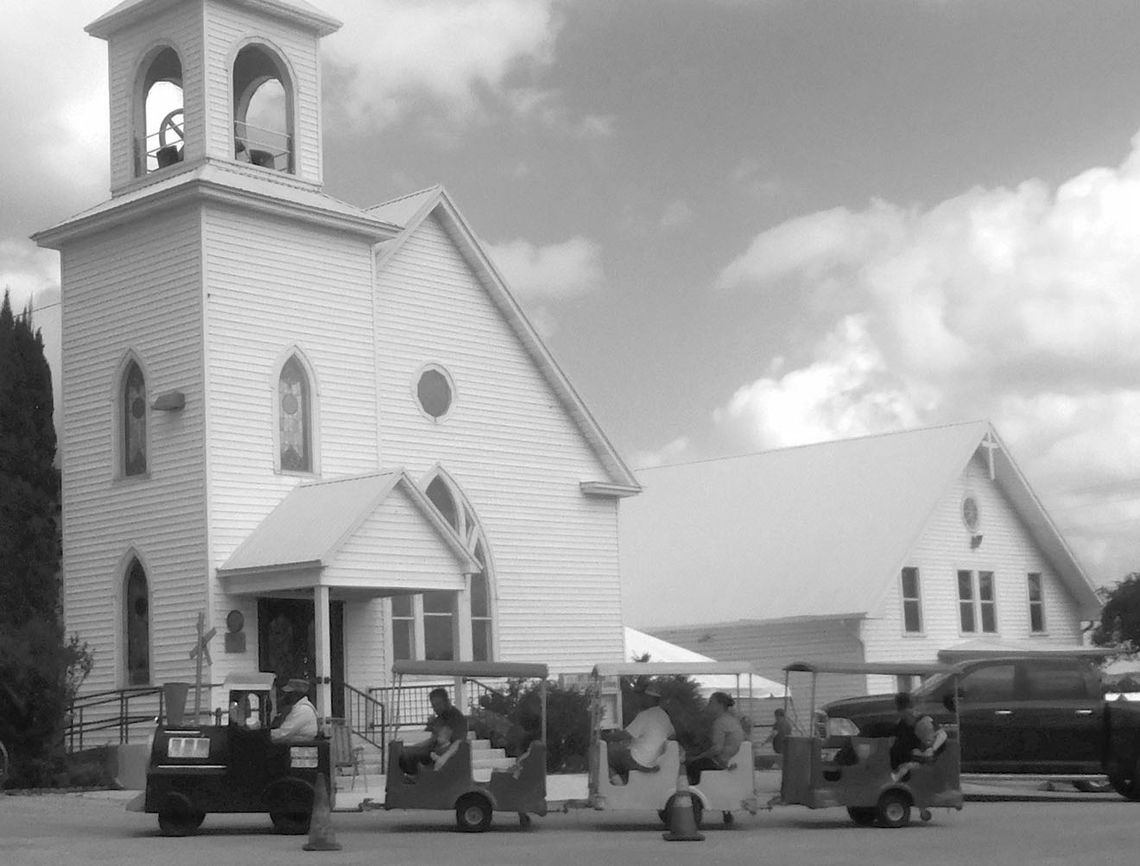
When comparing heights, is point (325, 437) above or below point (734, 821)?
above

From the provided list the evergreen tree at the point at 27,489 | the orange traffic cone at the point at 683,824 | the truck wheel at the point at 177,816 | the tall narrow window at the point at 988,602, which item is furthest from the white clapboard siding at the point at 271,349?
the tall narrow window at the point at 988,602

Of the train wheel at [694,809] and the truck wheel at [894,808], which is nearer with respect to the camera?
the train wheel at [694,809]

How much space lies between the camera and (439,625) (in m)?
31.4

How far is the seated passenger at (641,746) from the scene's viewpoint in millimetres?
19500

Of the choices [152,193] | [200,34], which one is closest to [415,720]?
[152,193]

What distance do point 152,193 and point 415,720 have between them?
9048 millimetres

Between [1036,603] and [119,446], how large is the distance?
26372 mm

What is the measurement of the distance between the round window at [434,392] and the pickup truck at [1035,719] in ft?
32.1

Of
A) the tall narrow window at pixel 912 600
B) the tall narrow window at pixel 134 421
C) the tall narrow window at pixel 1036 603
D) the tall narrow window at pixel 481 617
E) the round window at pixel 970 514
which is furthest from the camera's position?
the tall narrow window at pixel 1036 603

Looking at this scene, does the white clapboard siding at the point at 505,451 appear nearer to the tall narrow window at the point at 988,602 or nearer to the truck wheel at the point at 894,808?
the truck wheel at the point at 894,808

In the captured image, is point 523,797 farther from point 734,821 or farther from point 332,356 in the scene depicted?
point 332,356

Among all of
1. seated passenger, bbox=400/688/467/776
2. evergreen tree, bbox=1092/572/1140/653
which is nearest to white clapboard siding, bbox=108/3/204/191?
seated passenger, bbox=400/688/467/776

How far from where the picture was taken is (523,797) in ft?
64.1

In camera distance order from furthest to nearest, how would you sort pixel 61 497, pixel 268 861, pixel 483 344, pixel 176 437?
pixel 483 344 → pixel 61 497 → pixel 176 437 → pixel 268 861
